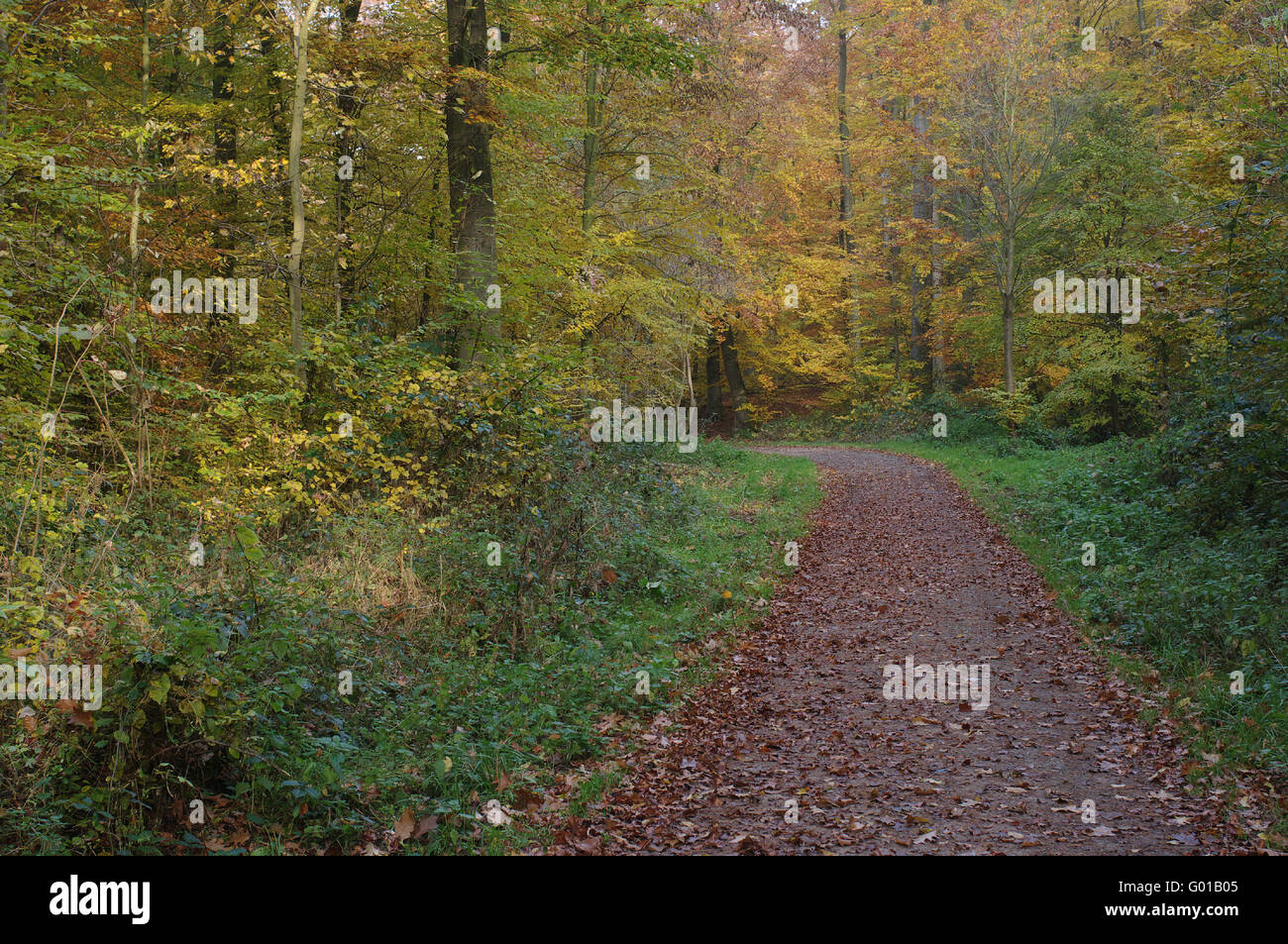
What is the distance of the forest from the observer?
15.6 ft

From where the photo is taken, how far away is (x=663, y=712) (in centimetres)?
683

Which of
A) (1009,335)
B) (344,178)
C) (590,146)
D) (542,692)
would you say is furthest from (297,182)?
(1009,335)

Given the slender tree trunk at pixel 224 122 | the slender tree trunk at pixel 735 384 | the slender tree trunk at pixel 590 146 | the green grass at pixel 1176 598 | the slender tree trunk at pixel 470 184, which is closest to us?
the green grass at pixel 1176 598

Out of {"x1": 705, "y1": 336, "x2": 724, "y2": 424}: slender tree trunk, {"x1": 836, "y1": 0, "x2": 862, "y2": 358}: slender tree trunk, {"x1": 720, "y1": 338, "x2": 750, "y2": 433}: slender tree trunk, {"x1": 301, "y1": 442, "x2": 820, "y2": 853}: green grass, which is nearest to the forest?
{"x1": 301, "y1": 442, "x2": 820, "y2": 853}: green grass

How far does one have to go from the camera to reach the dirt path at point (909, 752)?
4891 millimetres

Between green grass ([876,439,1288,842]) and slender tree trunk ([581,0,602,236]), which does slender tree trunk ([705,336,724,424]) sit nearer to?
slender tree trunk ([581,0,602,236])

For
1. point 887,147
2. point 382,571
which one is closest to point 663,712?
point 382,571

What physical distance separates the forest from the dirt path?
0.16 feet

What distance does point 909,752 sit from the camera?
20.3ft

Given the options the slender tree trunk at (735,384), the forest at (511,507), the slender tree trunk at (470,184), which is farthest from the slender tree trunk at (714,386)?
the slender tree trunk at (470,184)

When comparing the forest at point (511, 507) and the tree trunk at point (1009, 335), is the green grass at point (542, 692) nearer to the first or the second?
the forest at point (511, 507)

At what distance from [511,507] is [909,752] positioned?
5.19 meters

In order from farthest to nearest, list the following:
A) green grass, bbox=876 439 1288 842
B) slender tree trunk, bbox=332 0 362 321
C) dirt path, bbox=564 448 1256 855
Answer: slender tree trunk, bbox=332 0 362 321 < green grass, bbox=876 439 1288 842 < dirt path, bbox=564 448 1256 855

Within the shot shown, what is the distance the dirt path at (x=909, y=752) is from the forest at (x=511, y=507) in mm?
47
